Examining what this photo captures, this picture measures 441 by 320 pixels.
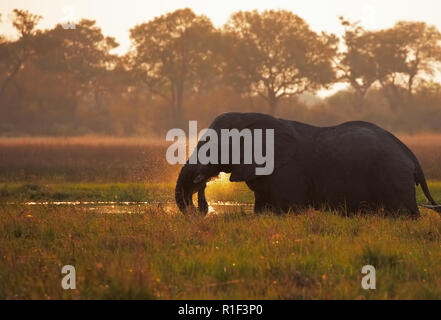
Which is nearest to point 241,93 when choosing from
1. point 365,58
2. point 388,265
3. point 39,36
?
point 365,58

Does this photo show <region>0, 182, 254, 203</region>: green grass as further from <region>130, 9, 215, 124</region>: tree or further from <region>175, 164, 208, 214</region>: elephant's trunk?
<region>130, 9, 215, 124</region>: tree

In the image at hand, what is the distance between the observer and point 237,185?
21.0m

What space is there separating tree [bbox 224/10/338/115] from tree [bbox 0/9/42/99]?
1560cm

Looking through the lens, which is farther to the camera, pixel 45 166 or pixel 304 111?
pixel 304 111

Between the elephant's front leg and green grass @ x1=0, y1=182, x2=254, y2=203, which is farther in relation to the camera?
green grass @ x1=0, y1=182, x2=254, y2=203

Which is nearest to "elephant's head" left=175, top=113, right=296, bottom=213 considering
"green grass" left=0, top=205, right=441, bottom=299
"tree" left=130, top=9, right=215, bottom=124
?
"green grass" left=0, top=205, right=441, bottom=299

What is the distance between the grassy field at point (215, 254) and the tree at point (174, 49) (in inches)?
1743

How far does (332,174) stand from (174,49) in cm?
4732

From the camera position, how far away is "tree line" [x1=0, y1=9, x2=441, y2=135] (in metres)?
56.3

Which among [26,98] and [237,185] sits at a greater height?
[26,98]
